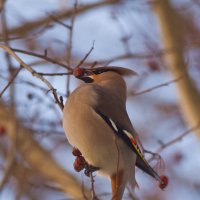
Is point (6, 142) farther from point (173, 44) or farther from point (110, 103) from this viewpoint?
point (110, 103)

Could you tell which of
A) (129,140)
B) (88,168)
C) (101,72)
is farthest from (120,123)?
(101,72)

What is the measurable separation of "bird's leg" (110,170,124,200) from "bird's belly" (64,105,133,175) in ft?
0.14

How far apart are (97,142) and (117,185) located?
27 centimetres

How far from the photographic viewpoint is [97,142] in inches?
152

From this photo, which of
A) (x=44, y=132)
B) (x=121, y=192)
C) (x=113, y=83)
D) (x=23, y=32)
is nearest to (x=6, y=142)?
(x=23, y=32)

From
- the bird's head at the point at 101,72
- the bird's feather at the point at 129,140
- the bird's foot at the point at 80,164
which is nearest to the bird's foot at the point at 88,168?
the bird's foot at the point at 80,164

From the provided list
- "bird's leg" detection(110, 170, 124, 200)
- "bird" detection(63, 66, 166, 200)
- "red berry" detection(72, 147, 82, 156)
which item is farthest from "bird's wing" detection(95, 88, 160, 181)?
"red berry" detection(72, 147, 82, 156)

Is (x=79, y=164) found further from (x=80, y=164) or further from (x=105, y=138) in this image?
→ (x=105, y=138)

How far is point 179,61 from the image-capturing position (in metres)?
6.45

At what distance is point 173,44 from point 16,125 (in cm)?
246

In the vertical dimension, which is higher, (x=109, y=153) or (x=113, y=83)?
(x=113, y=83)

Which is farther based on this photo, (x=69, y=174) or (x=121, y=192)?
(x=69, y=174)

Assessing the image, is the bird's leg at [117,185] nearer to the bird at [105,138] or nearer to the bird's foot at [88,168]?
the bird at [105,138]

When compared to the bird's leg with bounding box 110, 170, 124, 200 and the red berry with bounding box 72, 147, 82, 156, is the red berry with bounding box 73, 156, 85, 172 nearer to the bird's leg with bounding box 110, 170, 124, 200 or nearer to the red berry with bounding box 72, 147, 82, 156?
the red berry with bounding box 72, 147, 82, 156
